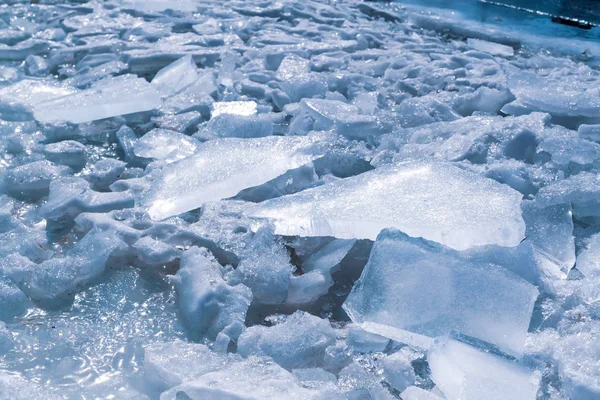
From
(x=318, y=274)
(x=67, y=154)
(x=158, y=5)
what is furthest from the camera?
(x=158, y=5)

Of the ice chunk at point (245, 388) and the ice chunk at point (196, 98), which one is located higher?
the ice chunk at point (196, 98)

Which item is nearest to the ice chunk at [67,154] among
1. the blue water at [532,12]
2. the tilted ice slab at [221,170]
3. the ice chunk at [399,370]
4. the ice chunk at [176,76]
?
the tilted ice slab at [221,170]

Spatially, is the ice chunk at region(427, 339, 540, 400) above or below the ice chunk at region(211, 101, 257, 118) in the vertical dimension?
below

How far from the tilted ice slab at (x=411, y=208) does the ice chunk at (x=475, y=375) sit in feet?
1.15

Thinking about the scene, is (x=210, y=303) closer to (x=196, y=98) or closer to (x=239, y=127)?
(x=239, y=127)

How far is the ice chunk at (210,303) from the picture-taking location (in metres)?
1.48

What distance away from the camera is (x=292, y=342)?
1391 millimetres

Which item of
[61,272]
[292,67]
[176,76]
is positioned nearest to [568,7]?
[292,67]

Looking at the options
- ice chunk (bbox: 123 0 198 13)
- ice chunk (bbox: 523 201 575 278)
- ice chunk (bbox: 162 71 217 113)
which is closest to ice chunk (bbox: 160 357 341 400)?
ice chunk (bbox: 523 201 575 278)

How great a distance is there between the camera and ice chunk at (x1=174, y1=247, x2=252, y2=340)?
4.86 feet

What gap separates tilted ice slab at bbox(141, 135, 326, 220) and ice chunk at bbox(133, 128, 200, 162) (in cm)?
14

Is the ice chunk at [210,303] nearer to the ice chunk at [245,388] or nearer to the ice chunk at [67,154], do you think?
the ice chunk at [245,388]

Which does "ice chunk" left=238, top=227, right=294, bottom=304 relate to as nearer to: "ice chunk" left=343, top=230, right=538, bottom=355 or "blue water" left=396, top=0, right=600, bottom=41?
"ice chunk" left=343, top=230, right=538, bottom=355

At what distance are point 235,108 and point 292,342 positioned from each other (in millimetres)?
1478
